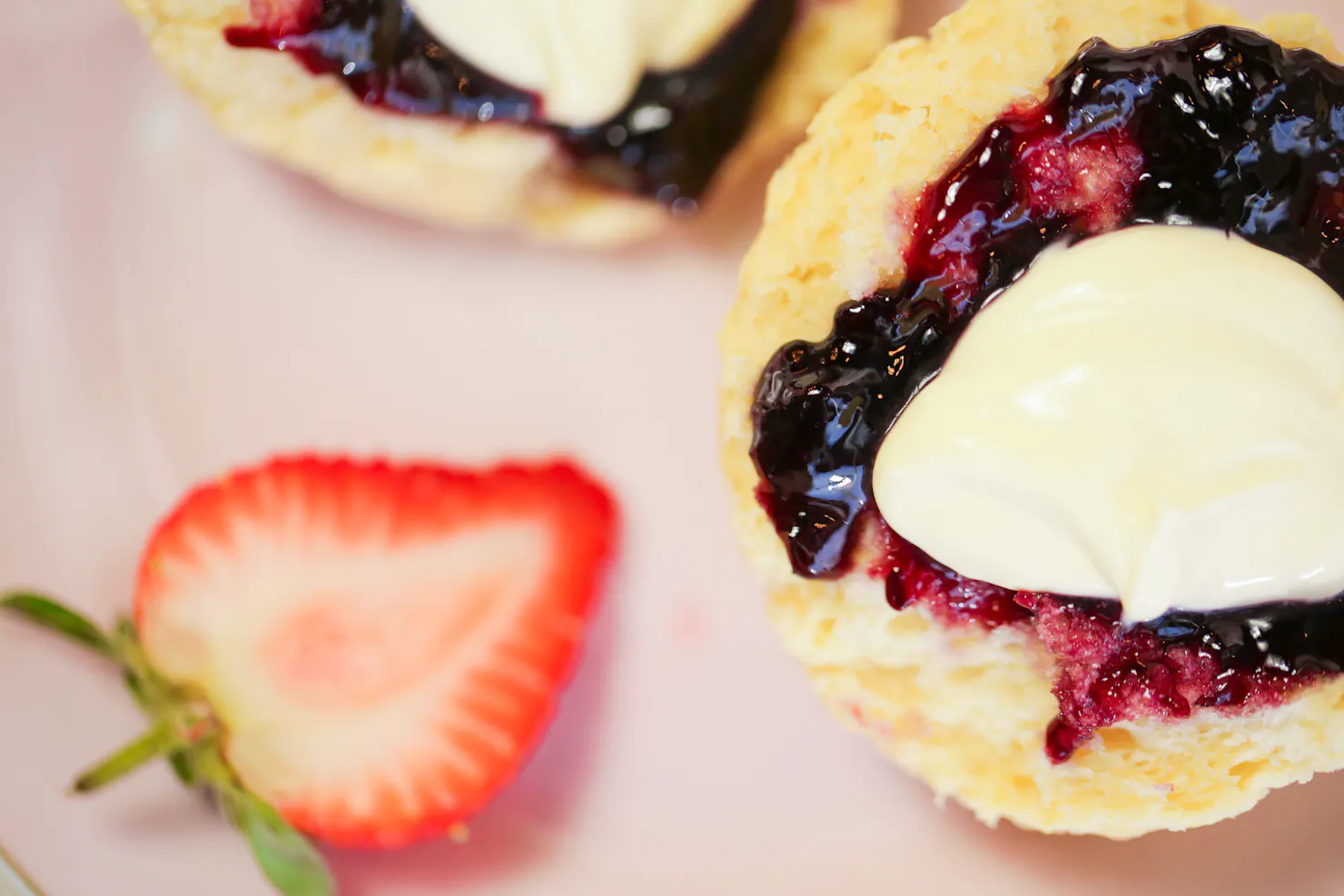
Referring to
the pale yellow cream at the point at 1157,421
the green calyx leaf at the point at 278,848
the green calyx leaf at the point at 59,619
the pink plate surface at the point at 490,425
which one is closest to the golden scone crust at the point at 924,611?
the pale yellow cream at the point at 1157,421

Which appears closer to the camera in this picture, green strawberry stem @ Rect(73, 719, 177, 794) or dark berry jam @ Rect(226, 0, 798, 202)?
green strawberry stem @ Rect(73, 719, 177, 794)

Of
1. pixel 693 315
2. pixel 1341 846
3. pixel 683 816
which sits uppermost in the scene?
pixel 693 315

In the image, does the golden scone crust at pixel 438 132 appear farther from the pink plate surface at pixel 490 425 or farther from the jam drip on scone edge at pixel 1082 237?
the jam drip on scone edge at pixel 1082 237

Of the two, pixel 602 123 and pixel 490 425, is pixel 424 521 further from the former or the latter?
pixel 602 123

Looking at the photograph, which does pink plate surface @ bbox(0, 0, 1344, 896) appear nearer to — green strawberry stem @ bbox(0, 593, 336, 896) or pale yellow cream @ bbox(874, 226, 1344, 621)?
green strawberry stem @ bbox(0, 593, 336, 896)

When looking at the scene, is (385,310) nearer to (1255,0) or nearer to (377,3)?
(377,3)

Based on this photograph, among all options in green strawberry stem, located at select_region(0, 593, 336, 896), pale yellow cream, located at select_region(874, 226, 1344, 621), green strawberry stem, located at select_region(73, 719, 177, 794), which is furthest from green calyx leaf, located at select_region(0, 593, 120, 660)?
pale yellow cream, located at select_region(874, 226, 1344, 621)

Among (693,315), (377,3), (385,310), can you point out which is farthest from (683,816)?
(377,3)
